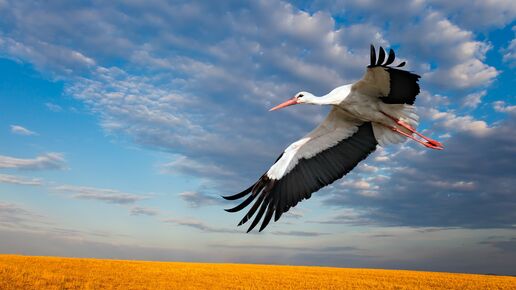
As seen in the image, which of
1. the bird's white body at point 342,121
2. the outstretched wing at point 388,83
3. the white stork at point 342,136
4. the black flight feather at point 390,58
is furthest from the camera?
the bird's white body at point 342,121

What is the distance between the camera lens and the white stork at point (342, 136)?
35.3 ft

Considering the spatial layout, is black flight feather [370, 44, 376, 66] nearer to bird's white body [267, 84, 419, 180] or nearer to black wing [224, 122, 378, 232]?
bird's white body [267, 84, 419, 180]

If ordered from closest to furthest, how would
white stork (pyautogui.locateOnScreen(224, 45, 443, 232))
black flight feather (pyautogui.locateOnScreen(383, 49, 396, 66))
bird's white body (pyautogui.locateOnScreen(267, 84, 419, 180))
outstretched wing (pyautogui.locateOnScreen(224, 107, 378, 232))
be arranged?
black flight feather (pyautogui.locateOnScreen(383, 49, 396, 66)) → white stork (pyautogui.locateOnScreen(224, 45, 443, 232)) → bird's white body (pyautogui.locateOnScreen(267, 84, 419, 180)) → outstretched wing (pyautogui.locateOnScreen(224, 107, 378, 232))

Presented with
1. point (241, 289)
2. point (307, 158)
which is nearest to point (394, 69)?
point (307, 158)

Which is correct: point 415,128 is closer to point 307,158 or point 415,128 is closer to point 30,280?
point 307,158

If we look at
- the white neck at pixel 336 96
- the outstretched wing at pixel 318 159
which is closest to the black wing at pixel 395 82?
the white neck at pixel 336 96

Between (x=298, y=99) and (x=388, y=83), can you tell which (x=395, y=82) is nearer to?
(x=388, y=83)

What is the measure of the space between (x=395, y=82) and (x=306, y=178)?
3.37 meters

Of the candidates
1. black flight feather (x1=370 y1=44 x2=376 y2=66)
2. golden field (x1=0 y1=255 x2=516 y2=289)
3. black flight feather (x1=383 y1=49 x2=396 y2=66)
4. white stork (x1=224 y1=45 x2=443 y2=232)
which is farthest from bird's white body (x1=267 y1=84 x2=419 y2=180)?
golden field (x1=0 y1=255 x2=516 y2=289)

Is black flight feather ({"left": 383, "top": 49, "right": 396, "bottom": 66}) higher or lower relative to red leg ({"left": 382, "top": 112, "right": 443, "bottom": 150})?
higher

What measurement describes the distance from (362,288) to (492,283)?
22.3ft

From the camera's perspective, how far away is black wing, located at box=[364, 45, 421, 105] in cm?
966

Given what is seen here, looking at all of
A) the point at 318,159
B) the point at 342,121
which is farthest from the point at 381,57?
the point at 318,159

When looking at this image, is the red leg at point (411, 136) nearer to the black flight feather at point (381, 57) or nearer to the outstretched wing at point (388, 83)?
the outstretched wing at point (388, 83)
